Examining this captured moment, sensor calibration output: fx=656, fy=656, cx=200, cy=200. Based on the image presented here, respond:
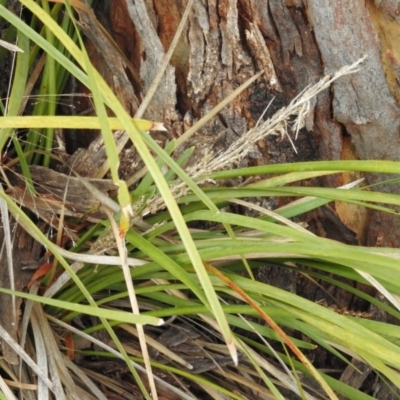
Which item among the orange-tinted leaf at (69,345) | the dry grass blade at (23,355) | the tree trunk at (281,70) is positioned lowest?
the orange-tinted leaf at (69,345)

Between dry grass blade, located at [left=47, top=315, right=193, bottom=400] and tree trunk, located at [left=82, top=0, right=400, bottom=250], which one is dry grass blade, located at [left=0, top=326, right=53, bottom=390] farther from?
tree trunk, located at [left=82, top=0, right=400, bottom=250]

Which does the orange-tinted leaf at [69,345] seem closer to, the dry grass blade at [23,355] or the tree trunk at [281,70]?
the dry grass blade at [23,355]

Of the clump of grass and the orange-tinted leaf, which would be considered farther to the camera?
the orange-tinted leaf

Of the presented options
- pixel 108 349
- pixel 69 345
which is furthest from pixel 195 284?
pixel 69 345

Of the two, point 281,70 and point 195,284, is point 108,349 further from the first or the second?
point 281,70

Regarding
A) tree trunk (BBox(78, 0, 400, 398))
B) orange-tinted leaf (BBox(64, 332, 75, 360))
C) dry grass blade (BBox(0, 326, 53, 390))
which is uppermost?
tree trunk (BBox(78, 0, 400, 398))

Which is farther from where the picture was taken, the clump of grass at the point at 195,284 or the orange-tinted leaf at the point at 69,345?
the orange-tinted leaf at the point at 69,345

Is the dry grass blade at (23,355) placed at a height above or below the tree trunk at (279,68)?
below

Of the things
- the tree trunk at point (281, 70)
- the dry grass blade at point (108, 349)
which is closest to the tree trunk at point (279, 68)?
the tree trunk at point (281, 70)

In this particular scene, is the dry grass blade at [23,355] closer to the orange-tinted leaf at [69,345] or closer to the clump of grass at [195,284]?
the clump of grass at [195,284]

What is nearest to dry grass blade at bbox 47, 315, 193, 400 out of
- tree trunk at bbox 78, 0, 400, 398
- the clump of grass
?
the clump of grass
